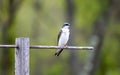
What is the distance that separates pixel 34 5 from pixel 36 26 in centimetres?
73

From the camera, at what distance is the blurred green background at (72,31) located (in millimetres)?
13227

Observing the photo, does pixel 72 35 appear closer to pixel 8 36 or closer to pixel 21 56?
pixel 8 36

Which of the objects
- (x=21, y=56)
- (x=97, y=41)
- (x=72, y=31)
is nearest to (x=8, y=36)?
(x=72, y=31)

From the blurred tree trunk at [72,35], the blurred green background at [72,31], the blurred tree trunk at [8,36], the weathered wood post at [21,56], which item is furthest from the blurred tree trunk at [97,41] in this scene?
the weathered wood post at [21,56]

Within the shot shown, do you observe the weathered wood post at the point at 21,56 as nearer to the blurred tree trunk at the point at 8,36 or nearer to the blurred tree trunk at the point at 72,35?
the blurred tree trunk at the point at 72,35

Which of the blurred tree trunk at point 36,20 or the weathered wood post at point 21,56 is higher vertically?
the blurred tree trunk at point 36,20

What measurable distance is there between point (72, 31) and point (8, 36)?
5.37 ft

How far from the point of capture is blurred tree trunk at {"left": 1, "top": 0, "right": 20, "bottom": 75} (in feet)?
45.6

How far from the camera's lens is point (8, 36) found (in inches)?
562

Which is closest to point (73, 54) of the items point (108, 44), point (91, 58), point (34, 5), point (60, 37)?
point (91, 58)

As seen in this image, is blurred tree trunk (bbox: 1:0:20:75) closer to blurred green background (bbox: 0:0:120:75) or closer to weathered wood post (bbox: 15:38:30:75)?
blurred green background (bbox: 0:0:120:75)

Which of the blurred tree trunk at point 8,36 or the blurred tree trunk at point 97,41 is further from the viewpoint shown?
the blurred tree trunk at point 8,36

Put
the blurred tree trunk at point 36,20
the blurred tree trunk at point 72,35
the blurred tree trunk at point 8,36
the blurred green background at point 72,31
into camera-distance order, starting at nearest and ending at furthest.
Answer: the blurred tree trunk at point 72,35 < the blurred green background at point 72,31 < the blurred tree trunk at point 8,36 < the blurred tree trunk at point 36,20

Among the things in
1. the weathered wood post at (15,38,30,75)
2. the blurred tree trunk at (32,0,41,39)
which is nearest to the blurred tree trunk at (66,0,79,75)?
the blurred tree trunk at (32,0,41,39)
